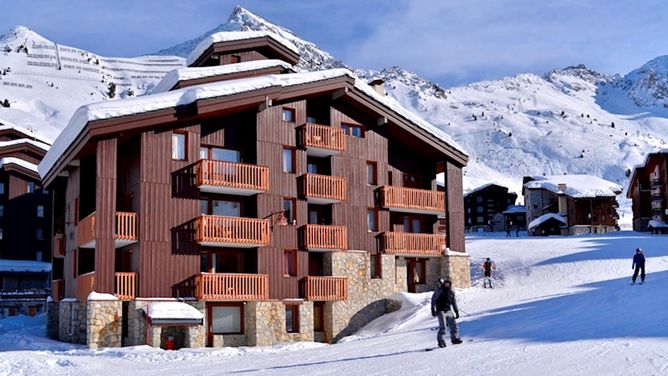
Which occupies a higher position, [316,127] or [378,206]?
[316,127]

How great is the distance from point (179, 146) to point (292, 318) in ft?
29.4

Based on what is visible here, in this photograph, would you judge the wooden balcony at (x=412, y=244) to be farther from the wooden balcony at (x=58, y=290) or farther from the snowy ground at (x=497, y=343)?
the wooden balcony at (x=58, y=290)

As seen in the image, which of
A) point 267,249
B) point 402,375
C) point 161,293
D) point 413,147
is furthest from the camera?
point 413,147

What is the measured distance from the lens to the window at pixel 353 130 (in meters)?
40.0

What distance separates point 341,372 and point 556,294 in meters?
16.9

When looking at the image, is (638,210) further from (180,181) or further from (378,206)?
(180,181)

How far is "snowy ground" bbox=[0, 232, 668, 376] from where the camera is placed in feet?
59.1

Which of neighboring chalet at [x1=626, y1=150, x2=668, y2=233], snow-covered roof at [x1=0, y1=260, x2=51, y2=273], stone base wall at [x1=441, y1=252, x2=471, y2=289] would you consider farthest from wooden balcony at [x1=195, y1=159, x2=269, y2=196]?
neighboring chalet at [x1=626, y1=150, x2=668, y2=233]

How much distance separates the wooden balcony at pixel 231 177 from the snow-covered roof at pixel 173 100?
2.80m

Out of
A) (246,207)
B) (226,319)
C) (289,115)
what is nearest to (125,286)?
(226,319)

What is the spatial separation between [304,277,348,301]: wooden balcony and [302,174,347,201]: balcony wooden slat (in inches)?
147

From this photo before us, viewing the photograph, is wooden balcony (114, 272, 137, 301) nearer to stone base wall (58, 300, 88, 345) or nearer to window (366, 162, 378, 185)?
stone base wall (58, 300, 88, 345)

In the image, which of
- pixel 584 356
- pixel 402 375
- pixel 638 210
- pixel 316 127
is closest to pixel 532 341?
pixel 584 356

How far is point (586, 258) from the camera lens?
1709 inches
